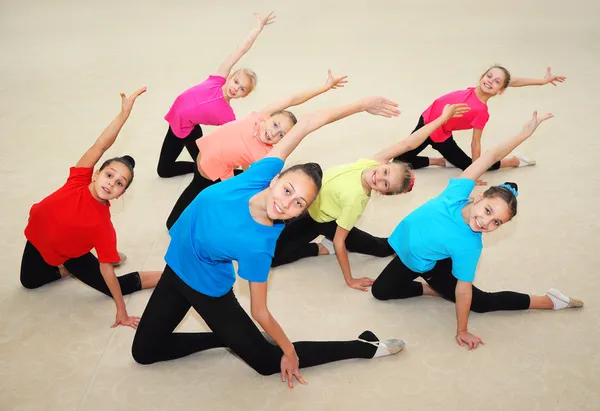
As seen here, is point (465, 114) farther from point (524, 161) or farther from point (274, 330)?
point (274, 330)

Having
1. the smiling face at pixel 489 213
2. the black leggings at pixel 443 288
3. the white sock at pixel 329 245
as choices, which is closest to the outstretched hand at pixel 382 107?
the smiling face at pixel 489 213

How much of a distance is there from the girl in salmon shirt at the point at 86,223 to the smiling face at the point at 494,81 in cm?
209

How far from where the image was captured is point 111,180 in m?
2.42

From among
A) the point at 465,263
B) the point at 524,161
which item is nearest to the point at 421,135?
the point at 465,263

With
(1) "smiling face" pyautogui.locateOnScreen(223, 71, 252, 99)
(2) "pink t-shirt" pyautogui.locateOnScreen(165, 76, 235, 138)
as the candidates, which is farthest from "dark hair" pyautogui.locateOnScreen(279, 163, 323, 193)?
(2) "pink t-shirt" pyautogui.locateOnScreen(165, 76, 235, 138)

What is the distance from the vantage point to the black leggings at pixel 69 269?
262 centimetres

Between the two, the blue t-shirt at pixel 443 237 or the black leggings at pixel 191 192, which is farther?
the black leggings at pixel 191 192

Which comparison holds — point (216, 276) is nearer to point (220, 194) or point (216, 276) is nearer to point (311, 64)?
point (220, 194)

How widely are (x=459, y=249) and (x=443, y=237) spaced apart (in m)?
0.08

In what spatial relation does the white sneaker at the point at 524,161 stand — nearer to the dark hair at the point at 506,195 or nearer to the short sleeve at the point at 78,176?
the dark hair at the point at 506,195

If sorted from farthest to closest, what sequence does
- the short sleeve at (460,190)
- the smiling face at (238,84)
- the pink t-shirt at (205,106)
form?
the pink t-shirt at (205,106) → the smiling face at (238,84) → the short sleeve at (460,190)

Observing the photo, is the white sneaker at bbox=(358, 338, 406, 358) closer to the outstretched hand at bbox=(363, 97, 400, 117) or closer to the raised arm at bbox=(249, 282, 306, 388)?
the raised arm at bbox=(249, 282, 306, 388)

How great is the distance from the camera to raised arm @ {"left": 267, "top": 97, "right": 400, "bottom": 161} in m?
2.21

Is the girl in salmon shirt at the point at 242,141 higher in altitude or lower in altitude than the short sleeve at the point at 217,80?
lower
